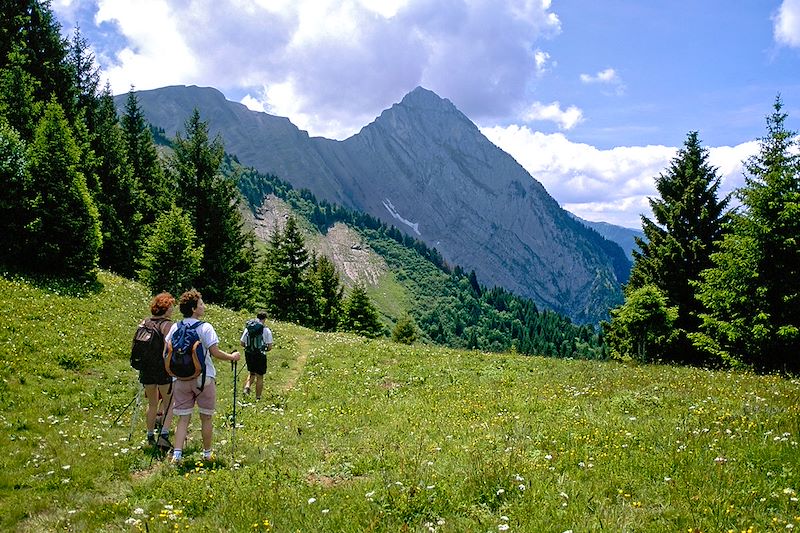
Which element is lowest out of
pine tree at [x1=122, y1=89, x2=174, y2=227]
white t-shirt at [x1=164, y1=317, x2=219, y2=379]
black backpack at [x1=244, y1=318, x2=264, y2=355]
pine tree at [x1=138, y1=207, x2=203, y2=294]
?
black backpack at [x1=244, y1=318, x2=264, y2=355]

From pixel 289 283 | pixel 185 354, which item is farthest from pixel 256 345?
pixel 289 283

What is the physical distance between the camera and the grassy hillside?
21.0 ft

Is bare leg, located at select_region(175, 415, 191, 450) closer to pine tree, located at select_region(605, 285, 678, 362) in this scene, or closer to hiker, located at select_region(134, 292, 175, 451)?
hiker, located at select_region(134, 292, 175, 451)

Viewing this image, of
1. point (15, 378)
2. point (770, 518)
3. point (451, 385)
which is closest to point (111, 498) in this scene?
point (15, 378)

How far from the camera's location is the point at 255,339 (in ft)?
52.7

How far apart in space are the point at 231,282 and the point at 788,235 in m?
41.0

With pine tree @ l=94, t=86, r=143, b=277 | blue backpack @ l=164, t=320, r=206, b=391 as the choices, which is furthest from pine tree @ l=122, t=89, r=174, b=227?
blue backpack @ l=164, t=320, r=206, b=391

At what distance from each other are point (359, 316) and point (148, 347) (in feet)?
181

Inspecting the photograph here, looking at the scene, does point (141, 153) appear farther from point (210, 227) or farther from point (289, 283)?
point (289, 283)

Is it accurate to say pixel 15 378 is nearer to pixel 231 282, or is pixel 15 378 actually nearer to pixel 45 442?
pixel 45 442

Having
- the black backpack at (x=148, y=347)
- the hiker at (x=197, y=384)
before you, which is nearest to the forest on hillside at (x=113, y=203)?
the black backpack at (x=148, y=347)

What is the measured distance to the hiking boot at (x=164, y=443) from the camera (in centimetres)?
1016

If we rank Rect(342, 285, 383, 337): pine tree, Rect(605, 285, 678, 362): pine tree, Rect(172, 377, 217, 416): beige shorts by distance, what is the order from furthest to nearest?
Rect(342, 285, 383, 337): pine tree, Rect(605, 285, 678, 362): pine tree, Rect(172, 377, 217, 416): beige shorts

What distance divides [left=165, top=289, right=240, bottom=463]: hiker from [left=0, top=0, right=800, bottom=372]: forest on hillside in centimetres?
1798
